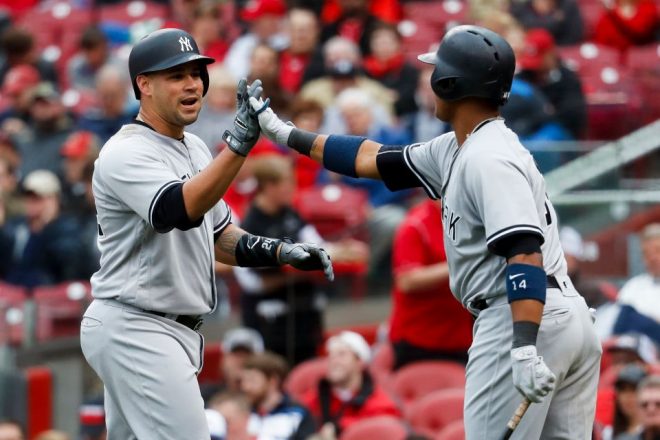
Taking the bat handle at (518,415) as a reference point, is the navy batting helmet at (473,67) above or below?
above

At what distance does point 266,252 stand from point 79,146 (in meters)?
6.04

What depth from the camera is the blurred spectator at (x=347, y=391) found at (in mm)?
8430

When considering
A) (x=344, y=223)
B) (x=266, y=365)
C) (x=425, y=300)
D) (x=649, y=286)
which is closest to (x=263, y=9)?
(x=344, y=223)

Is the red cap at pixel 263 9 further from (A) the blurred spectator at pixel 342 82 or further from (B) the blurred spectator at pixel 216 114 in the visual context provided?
(B) the blurred spectator at pixel 216 114

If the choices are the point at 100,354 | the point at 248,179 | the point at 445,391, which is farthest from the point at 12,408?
the point at 100,354

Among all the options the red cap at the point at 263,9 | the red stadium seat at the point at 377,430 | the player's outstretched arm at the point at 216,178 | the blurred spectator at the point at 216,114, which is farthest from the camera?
the red cap at the point at 263,9

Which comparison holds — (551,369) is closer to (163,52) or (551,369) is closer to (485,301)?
(485,301)

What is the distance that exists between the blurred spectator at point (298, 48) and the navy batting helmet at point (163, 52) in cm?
694

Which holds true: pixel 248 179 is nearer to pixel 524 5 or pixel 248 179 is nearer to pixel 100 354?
pixel 524 5

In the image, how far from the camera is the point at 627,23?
39.5ft

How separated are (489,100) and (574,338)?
0.89m

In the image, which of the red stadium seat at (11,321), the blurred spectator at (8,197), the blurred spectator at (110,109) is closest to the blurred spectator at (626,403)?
the red stadium seat at (11,321)

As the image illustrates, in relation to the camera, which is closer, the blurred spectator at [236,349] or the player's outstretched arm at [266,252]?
the player's outstretched arm at [266,252]

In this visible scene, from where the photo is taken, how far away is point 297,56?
12578 millimetres
